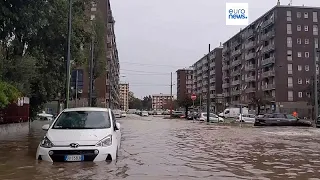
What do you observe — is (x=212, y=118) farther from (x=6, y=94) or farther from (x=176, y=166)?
(x=176, y=166)

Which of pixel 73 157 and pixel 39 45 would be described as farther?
pixel 39 45

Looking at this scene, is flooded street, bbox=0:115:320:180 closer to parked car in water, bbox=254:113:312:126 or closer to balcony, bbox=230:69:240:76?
parked car in water, bbox=254:113:312:126

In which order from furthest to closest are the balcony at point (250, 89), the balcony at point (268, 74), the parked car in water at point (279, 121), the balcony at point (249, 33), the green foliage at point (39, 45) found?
1. the balcony at point (249, 33)
2. the balcony at point (250, 89)
3. the balcony at point (268, 74)
4. the parked car in water at point (279, 121)
5. the green foliage at point (39, 45)

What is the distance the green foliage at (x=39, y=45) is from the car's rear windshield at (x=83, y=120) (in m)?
6.43

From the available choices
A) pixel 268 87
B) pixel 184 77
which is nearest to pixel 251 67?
pixel 268 87

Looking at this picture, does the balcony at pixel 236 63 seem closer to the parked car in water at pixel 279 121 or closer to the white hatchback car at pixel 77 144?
the parked car in water at pixel 279 121

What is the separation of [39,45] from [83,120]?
49.4 feet

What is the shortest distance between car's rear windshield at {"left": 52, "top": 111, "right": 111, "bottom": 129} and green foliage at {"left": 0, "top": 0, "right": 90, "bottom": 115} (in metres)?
6.43

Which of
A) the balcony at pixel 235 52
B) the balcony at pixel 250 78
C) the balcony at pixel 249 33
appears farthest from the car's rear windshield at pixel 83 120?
the balcony at pixel 235 52

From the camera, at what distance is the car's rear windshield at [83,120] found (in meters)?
11.2

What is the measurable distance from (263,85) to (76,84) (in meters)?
70.4

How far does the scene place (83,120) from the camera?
11.5 metres

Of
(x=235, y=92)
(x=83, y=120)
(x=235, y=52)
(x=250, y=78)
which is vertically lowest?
(x=83, y=120)

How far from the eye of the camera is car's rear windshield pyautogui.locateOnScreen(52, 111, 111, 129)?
36.7ft
